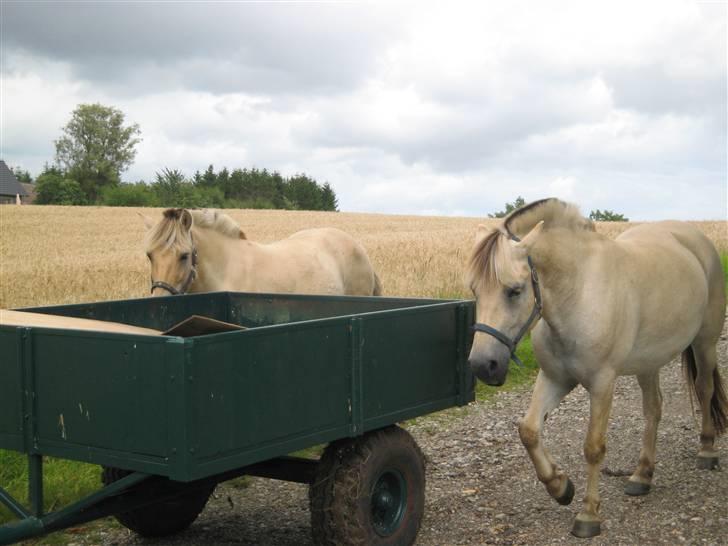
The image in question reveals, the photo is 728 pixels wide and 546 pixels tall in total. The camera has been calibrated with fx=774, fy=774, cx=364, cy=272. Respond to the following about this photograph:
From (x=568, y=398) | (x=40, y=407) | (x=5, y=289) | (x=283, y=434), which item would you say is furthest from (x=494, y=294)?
(x=5, y=289)

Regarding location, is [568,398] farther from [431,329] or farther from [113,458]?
[113,458]

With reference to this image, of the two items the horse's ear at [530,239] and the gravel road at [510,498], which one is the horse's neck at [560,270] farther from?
the gravel road at [510,498]

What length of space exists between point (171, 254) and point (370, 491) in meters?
3.18

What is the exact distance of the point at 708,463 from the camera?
19.8ft

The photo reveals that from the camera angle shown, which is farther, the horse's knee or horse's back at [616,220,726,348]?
horse's back at [616,220,726,348]

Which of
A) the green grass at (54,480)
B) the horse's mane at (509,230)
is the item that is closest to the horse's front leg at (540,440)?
the horse's mane at (509,230)

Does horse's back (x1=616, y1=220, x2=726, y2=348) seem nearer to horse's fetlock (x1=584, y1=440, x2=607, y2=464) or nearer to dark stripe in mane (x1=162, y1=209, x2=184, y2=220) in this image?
horse's fetlock (x1=584, y1=440, x2=607, y2=464)

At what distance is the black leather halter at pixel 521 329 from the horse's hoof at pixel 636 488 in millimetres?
1717

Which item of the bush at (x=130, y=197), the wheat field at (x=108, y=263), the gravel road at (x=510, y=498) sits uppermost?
the bush at (x=130, y=197)

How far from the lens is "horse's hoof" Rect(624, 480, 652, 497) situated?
5.50 metres

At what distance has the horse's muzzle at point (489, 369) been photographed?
4137 millimetres

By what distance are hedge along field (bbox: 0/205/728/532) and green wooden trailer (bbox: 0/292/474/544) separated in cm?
122

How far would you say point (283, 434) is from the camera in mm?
3531

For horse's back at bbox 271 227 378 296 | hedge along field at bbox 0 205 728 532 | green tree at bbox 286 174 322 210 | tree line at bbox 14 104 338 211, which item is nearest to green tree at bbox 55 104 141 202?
tree line at bbox 14 104 338 211
